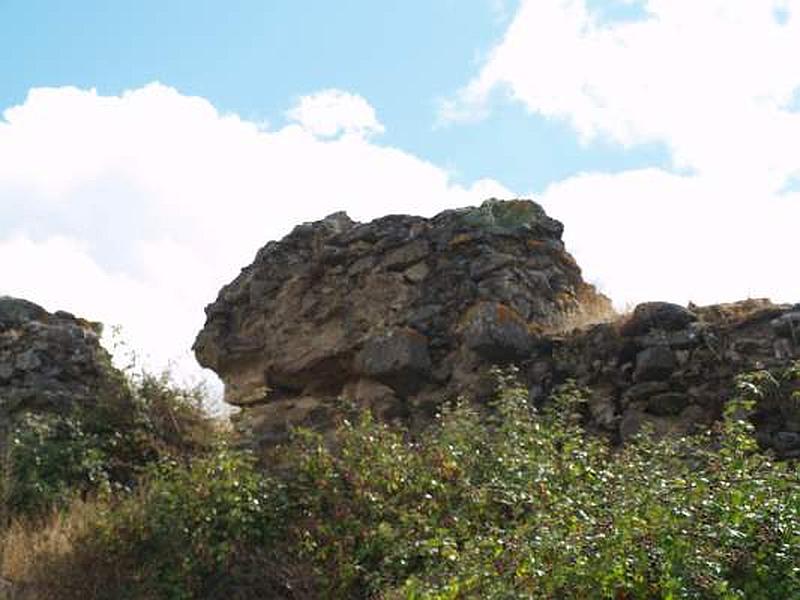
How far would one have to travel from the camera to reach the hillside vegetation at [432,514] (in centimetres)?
458

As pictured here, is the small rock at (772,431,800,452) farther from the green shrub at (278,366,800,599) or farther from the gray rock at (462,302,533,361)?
the gray rock at (462,302,533,361)

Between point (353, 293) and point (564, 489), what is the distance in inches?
189

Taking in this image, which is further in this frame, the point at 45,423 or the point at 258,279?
the point at 258,279

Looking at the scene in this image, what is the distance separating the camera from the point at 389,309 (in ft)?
33.6

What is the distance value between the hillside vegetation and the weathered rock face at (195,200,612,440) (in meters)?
0.54

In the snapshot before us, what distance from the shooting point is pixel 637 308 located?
28.7 feet

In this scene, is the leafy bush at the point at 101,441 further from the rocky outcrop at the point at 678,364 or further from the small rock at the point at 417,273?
the rocky outcrop at the point at 678,364

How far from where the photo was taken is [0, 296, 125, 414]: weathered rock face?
10.8 meters

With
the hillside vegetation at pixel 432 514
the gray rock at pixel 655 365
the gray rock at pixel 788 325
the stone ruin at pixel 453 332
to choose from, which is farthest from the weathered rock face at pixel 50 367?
the gray rock at pixel 788 325

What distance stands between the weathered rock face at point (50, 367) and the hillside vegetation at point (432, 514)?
0.71 metres

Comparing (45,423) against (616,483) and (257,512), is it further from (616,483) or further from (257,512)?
(616,483)

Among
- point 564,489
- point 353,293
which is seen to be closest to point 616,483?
point 564,489

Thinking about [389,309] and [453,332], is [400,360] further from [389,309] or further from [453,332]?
[389,309]

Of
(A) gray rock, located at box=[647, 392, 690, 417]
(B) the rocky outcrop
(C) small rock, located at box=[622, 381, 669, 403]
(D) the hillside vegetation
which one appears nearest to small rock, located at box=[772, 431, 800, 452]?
(B) the rocky outcrop
